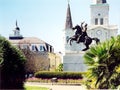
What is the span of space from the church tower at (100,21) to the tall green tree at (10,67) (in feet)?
218

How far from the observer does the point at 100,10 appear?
8488 centimetres

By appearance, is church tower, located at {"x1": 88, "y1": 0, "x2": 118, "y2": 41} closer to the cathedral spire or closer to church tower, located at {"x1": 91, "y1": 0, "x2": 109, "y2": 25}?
church tower, located at {"x1": 91, "y1": 0, "x2": 109, "y2": 25}

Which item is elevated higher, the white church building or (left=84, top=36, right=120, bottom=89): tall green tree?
the white church building

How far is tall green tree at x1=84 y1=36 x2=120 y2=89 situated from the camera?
1820cm

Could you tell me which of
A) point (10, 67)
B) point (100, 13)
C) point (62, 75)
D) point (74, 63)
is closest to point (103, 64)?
point (10, 67)

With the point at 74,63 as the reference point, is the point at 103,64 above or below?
above

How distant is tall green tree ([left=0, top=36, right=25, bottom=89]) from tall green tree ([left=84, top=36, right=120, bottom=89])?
11.3ft

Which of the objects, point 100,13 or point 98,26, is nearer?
point 98,26

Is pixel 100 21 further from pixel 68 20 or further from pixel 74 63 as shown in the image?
pixel 74 63

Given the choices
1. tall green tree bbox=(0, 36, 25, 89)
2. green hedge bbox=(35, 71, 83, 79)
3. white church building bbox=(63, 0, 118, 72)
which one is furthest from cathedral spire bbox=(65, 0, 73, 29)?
tall green tree bbox=(0, 36, 25, 89)

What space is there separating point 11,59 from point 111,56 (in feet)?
15.3

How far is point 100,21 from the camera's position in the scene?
85.2 m

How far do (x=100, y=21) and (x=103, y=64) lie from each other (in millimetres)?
67138

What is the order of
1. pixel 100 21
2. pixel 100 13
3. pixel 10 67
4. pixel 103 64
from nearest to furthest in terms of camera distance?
pixel 10 67 < pixel 103 64 < pixel 100 13 < pixel 100 21
